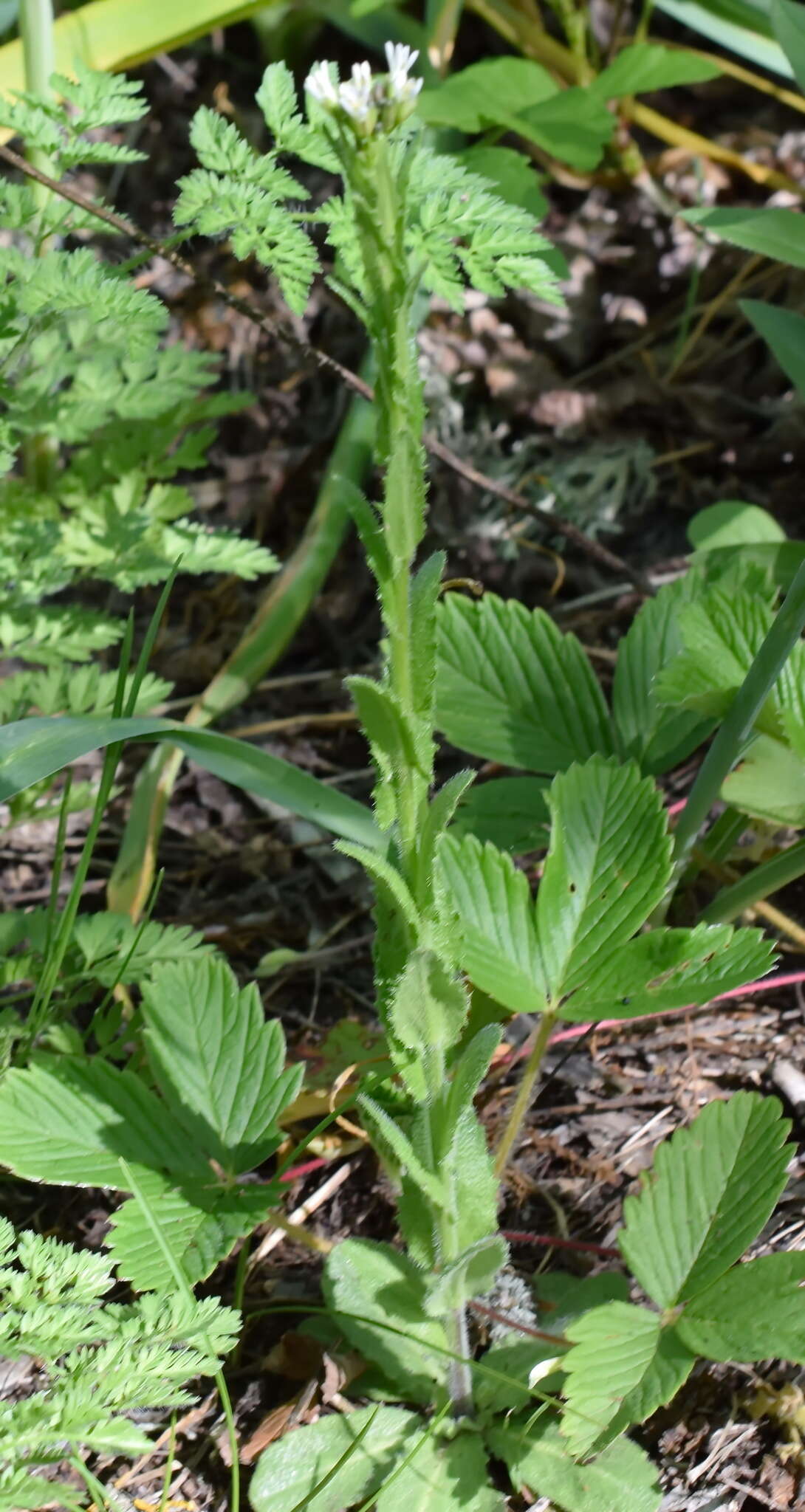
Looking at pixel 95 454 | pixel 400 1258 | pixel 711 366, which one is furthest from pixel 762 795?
pixel 711 366

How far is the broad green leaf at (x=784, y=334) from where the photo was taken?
1.75 meters

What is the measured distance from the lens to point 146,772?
6.52ft

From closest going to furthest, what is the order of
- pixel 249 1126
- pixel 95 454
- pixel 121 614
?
1. pixel 249 1126
2. pixel 95 454
3. pixel 121 614

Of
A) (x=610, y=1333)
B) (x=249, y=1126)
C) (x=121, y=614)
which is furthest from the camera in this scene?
(x=121, y=614)

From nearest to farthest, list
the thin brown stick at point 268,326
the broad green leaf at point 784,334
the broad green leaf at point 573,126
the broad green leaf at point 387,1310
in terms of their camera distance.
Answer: the broad green leaf at point 387,1310 → the thin brown stick at point 268,326 → the broad green leaf at point 784,334 → the broad green leaf at point 573,126

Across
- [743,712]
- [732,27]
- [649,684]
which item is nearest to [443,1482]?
[743,712]

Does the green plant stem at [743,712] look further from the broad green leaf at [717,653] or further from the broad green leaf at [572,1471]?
the broad green leaf at [572,1471]

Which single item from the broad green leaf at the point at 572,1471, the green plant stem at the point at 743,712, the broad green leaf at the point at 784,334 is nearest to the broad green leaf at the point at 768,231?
the broad green leaf at the point at 784,334

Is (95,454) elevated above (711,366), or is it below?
above

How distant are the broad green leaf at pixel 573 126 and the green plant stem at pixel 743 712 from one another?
1.01 meters

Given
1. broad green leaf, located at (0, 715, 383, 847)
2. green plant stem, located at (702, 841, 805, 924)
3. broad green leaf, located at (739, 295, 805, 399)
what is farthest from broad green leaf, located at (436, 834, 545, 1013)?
broad green leaf, located at (739, 295, 805, 399)

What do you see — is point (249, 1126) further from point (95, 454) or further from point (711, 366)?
point (711, 366)

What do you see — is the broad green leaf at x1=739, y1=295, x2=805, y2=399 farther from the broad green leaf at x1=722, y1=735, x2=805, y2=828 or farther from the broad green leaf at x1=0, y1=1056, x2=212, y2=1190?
the broad green leaf at x1=0, y1=1056, x2=212, y2=1190

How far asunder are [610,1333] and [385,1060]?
1.49 ft
